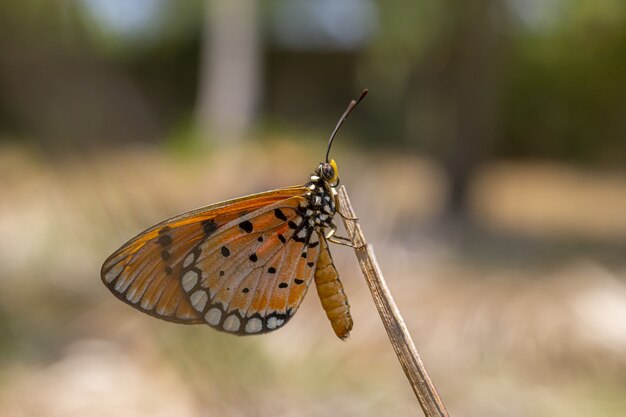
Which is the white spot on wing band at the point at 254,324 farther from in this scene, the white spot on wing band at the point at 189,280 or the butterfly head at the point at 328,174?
the butterfly head at the point at 328,174

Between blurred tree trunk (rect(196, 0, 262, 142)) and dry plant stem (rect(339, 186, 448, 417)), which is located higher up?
dry plant stem (rect(339, 186, 448, 417))

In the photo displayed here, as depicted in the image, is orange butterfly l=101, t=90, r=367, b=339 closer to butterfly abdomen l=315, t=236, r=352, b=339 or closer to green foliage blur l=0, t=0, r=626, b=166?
butterfly abdomen l=315, t=236, r=352, b=339

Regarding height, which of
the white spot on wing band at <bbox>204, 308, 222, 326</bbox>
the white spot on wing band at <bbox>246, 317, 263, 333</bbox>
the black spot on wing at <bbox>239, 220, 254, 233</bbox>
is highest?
the black spot on wing at <bbox>239, 220, 254, 233</bbox>

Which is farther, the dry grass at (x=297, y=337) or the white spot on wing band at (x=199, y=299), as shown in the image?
the dry grass at (x=297, y=337)

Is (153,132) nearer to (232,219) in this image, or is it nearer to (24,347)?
(24,347)

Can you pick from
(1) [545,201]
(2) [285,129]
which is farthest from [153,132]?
(1) [545,201]

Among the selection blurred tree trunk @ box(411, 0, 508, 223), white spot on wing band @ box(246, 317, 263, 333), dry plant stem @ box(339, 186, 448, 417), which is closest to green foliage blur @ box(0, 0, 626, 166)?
blurred tree trunk @ box(411, 0, 508, 223)

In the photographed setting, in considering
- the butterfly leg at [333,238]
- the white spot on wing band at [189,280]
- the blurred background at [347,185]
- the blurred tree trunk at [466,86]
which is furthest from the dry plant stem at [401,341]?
the blurred tree trunk at [466,86]
